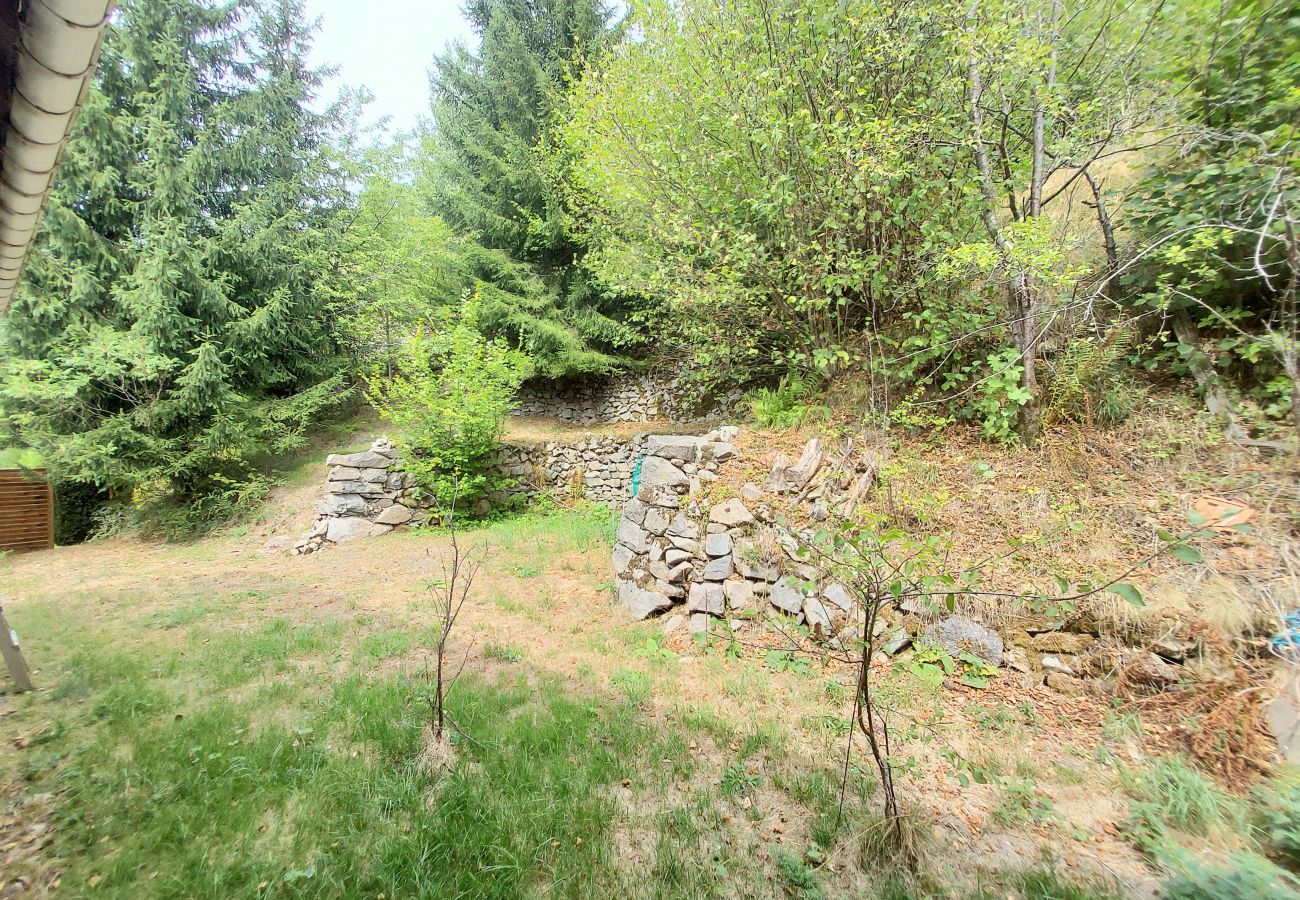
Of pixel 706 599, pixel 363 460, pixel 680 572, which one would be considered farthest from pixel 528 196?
pixel 706 599

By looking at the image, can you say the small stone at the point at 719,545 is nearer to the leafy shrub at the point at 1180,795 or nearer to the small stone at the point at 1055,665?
the small stone at the point at 1055,665

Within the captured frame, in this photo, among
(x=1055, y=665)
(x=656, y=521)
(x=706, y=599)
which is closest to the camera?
(x=1055, y=665)

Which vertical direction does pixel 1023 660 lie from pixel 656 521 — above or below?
below

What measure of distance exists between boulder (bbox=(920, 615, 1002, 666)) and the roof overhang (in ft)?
18.0

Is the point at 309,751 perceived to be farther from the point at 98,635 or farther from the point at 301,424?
the point at 301,424

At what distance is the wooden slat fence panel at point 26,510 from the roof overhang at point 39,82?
1018 centimetres

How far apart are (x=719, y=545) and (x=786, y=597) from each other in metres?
0.82

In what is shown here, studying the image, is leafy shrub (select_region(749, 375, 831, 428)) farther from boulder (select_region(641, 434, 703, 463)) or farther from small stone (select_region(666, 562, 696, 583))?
small stone (select_region(666, 562, 696, 583))

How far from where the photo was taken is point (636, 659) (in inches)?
157

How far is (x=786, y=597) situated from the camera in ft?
13.8

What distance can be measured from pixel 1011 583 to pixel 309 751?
4829 mm

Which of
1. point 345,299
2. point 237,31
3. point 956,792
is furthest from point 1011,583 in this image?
point 237,31

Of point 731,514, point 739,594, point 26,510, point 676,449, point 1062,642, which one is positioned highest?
point 676,449

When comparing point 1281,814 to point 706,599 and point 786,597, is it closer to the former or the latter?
point 786,597
